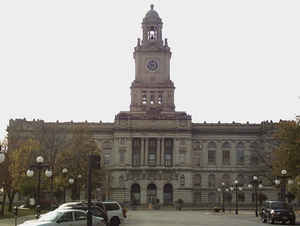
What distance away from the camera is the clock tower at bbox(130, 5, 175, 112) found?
431 feet

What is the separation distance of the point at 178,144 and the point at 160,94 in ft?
42.6

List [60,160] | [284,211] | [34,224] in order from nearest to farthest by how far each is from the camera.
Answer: [34,224] → [284,211] → [60,160]

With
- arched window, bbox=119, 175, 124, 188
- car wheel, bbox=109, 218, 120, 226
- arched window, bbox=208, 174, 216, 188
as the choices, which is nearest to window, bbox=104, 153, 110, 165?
arched window, bbox=119, 175, 124, 188

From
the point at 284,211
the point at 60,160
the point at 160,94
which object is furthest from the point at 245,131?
the point at 284,211

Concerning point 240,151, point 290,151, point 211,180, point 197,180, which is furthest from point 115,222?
point 240,151

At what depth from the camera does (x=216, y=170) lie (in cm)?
12850

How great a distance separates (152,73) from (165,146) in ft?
57.1

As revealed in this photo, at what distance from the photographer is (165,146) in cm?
12638

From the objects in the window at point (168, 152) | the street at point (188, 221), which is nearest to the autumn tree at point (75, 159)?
the street at point (188, 221)

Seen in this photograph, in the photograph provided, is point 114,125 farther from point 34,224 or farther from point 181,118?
point 34,224

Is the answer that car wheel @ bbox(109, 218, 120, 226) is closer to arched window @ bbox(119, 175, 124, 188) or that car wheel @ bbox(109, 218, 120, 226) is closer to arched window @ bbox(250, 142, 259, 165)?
arched window @ bbox(119, 175, 124, 188)

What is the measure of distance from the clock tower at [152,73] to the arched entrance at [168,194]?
1718 cm

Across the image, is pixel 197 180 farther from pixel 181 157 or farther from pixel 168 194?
pixel 168 194

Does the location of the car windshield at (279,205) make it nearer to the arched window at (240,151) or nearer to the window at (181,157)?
the window at (181,157)
